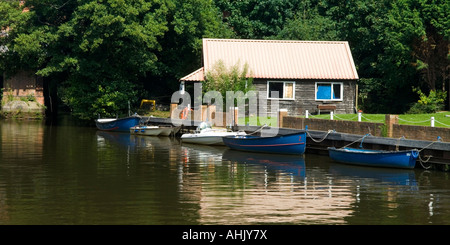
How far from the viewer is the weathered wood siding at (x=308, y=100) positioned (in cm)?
5416

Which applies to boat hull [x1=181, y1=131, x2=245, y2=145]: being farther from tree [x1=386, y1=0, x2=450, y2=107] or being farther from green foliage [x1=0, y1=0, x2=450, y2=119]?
tree [x1=386, y1=0, x2=450, y2=107]

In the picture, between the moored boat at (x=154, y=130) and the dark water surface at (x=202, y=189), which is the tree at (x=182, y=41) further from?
the dark water surface at (x=202, y=189)

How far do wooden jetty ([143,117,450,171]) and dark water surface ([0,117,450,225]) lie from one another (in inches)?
30.0

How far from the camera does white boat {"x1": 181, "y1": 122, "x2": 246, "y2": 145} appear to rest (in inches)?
1682

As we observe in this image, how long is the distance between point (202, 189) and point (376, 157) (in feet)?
32.9

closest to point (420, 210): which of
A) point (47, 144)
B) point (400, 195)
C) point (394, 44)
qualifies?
point (400, 195)

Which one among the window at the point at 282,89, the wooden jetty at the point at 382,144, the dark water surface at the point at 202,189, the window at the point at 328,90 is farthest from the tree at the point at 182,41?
the dark water surface at the point at 202,189

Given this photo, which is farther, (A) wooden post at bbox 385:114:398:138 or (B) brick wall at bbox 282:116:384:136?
(B) brick wall at bbox 282:116:384:136

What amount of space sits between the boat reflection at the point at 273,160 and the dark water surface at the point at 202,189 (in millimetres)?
54

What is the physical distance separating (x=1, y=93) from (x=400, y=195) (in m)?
51.0

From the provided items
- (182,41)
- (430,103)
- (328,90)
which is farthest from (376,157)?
(182,41)


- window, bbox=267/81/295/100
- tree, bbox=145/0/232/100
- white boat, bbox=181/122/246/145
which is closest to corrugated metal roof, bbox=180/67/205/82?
window, bbox=267/81/295/100
